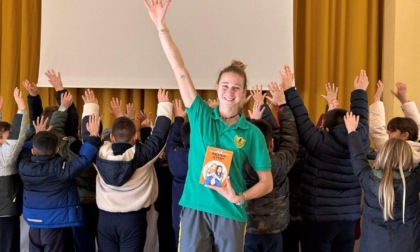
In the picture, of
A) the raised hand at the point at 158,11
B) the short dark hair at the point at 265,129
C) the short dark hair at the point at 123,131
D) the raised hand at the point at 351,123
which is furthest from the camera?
the short dark hair at the point at 123,131

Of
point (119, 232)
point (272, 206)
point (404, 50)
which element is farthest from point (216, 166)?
point (404, 50)

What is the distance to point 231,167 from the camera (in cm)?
170

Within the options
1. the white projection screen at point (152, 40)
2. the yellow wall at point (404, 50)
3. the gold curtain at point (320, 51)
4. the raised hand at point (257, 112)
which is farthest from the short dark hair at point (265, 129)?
the yellow wall at point (404, 50)

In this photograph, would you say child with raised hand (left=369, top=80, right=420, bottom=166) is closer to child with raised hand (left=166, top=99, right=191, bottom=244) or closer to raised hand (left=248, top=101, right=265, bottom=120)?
raised hand (left=248, top=101, right=265, bottom=120)

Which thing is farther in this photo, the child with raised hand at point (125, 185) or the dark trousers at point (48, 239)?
the dark trousers at point (48, 239)

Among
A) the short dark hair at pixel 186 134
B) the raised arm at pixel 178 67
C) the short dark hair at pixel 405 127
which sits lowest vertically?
the short dark hair at pixel 186 134

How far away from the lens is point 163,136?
8.59 ft

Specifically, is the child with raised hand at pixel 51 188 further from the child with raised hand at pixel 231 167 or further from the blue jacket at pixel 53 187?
the child with raised hand at pixel 231 167

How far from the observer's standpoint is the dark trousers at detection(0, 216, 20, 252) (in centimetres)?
277

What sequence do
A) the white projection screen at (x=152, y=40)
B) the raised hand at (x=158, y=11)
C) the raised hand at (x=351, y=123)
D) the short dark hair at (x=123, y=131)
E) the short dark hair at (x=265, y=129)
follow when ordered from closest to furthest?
1. the raised hand at (x=158, y=11)
2. the short dark hair at (x=265, y=129)
3. the raised hand at (x=351, y=123)
4. the short dark hair at (x=123, y=131)
5. the white projection screen at (x=152, y=40)

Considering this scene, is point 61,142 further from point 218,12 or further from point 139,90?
point 218,12

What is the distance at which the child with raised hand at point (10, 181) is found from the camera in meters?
2.69

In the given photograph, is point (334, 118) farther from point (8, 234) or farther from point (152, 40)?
point (152, 40)

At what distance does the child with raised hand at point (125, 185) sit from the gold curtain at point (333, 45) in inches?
102
